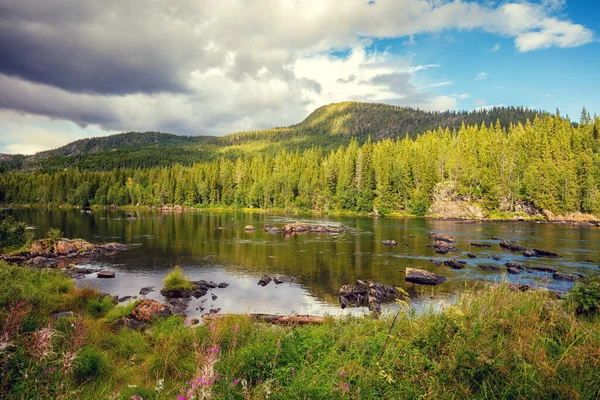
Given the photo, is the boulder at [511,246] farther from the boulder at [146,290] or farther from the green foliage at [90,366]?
the green foliage at [90,366]

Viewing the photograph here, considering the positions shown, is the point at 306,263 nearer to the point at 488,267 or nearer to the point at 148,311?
the point at 488,267

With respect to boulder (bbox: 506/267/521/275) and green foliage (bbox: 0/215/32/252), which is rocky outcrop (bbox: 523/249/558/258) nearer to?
boulder (bbox: 506/267/521/275)

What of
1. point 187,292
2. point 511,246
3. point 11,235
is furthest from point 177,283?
point 511,246

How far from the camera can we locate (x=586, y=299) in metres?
10.3

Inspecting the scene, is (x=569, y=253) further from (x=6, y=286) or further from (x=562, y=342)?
(x=6, y=286)

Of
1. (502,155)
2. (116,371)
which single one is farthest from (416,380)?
(502,155)

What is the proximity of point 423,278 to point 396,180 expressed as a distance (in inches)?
3361

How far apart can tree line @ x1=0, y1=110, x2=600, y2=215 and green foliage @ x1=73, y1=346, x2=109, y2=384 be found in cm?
10055

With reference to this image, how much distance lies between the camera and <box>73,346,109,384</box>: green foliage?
26.8 ft

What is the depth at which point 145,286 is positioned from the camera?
82.7ft

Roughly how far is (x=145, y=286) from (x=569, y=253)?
4493cm

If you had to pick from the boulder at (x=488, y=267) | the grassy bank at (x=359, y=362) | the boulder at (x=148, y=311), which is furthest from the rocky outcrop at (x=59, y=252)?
the boulder at (x=488, y=267)

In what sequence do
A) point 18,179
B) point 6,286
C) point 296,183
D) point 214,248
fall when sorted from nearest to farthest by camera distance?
point 6,286 → point 214,248 → point 296,183 → point 18,179

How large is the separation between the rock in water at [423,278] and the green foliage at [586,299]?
1507 cm
